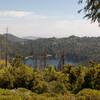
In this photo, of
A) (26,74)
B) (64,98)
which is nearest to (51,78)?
(26,74)

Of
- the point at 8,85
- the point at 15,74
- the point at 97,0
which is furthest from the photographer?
the point at 15,74

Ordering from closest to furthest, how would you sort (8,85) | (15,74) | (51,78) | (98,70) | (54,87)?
(54,87) → (8,85) → (15,74) → (98,70) → (51,78)

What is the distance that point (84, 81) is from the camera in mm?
15078

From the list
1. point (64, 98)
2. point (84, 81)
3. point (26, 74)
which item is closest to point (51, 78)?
point (84, 81)

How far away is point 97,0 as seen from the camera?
544 cm

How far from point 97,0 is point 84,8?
0.55 meters

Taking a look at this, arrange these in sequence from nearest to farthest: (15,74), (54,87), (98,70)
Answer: (54,87), (15,74), (98,70)

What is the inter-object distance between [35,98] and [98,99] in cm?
268

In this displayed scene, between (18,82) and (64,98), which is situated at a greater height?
(64,98)

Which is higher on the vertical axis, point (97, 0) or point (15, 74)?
point (97, 0)

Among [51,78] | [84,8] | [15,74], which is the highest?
[84,8]

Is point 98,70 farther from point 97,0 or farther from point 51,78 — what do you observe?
point 97,0

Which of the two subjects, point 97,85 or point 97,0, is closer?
point 97,0

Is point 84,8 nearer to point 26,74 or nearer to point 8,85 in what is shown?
point 26,74
